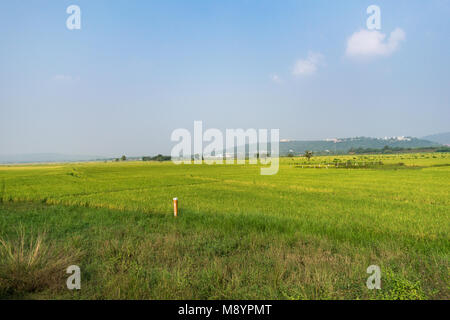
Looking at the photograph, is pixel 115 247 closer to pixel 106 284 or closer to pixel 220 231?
pixel 106 284

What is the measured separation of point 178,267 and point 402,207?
1332cm

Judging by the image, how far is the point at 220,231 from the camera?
7.70m

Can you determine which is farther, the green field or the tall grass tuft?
the tall grass tuft

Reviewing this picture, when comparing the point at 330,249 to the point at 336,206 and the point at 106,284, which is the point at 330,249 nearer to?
the point at 106,284

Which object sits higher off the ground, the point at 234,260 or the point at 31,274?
the point at 31,274

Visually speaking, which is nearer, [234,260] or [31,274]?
[31,274]

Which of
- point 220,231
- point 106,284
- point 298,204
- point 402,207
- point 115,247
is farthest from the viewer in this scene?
point 298,204

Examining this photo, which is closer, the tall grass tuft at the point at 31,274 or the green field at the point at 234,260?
the green field at the point at 234,260
